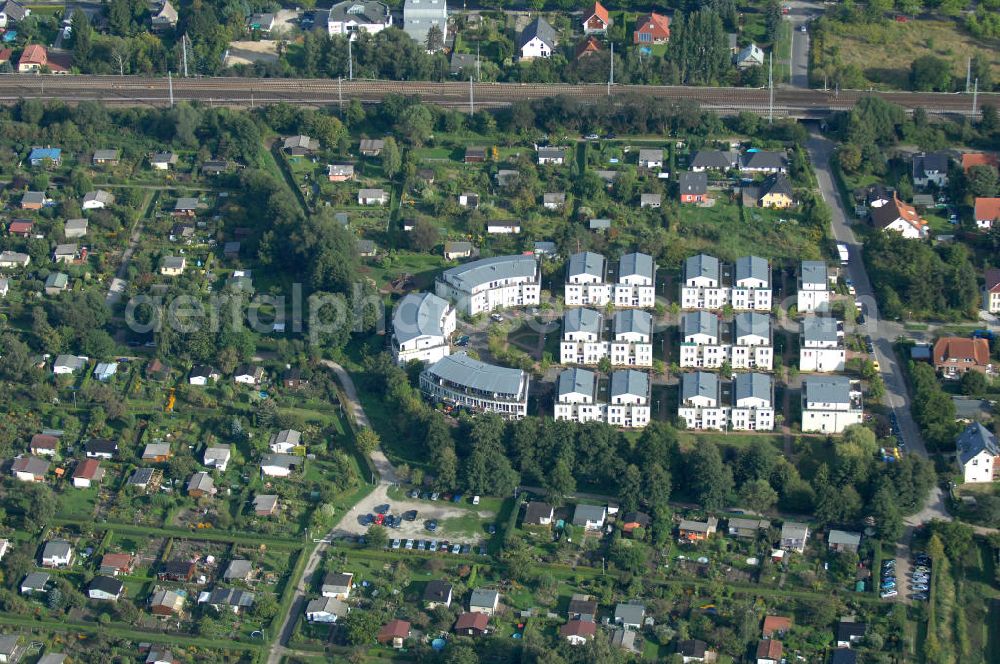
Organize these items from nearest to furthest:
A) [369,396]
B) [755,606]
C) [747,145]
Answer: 1. [755,606]
2. [369,396]
3. [747,145]

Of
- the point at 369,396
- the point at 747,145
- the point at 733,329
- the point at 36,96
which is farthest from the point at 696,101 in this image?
the point at 36,96

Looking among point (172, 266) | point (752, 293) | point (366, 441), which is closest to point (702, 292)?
point (752, 293)

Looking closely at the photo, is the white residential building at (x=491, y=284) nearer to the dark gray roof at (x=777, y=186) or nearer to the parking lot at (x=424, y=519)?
the parking lot at (x=424, y=519)

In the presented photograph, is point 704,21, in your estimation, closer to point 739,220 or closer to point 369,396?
point 739,220

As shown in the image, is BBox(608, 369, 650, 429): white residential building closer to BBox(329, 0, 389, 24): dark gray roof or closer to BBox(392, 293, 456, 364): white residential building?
BBox(392, 293, 456, 364): white residential building

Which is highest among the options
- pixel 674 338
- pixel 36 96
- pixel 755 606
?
pixel 36 96

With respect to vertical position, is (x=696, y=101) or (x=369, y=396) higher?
(x=696, y=101)

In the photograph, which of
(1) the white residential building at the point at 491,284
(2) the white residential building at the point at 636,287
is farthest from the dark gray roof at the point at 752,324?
(1) the white residential building at the point at 491,284

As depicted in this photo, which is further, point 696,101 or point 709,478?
point 696,101
